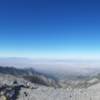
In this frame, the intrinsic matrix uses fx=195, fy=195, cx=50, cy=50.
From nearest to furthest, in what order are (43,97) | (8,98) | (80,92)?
(8,98) < (43,97) < (80,92)

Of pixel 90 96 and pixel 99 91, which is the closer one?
pixel 90 96

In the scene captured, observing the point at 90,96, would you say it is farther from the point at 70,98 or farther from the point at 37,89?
the point at 37,89

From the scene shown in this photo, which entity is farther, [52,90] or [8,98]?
[52,90]

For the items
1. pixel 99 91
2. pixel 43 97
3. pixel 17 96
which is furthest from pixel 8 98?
pixel 99 91

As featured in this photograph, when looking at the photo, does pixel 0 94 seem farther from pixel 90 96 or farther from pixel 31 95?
pixel 90 96

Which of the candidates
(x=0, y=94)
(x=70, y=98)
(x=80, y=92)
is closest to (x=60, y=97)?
(x=70, y=98)

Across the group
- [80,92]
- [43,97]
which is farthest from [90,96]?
[43,97]

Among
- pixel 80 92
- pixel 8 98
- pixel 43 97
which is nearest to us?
pixel 8 98

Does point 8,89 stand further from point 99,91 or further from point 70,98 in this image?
point 99,91
